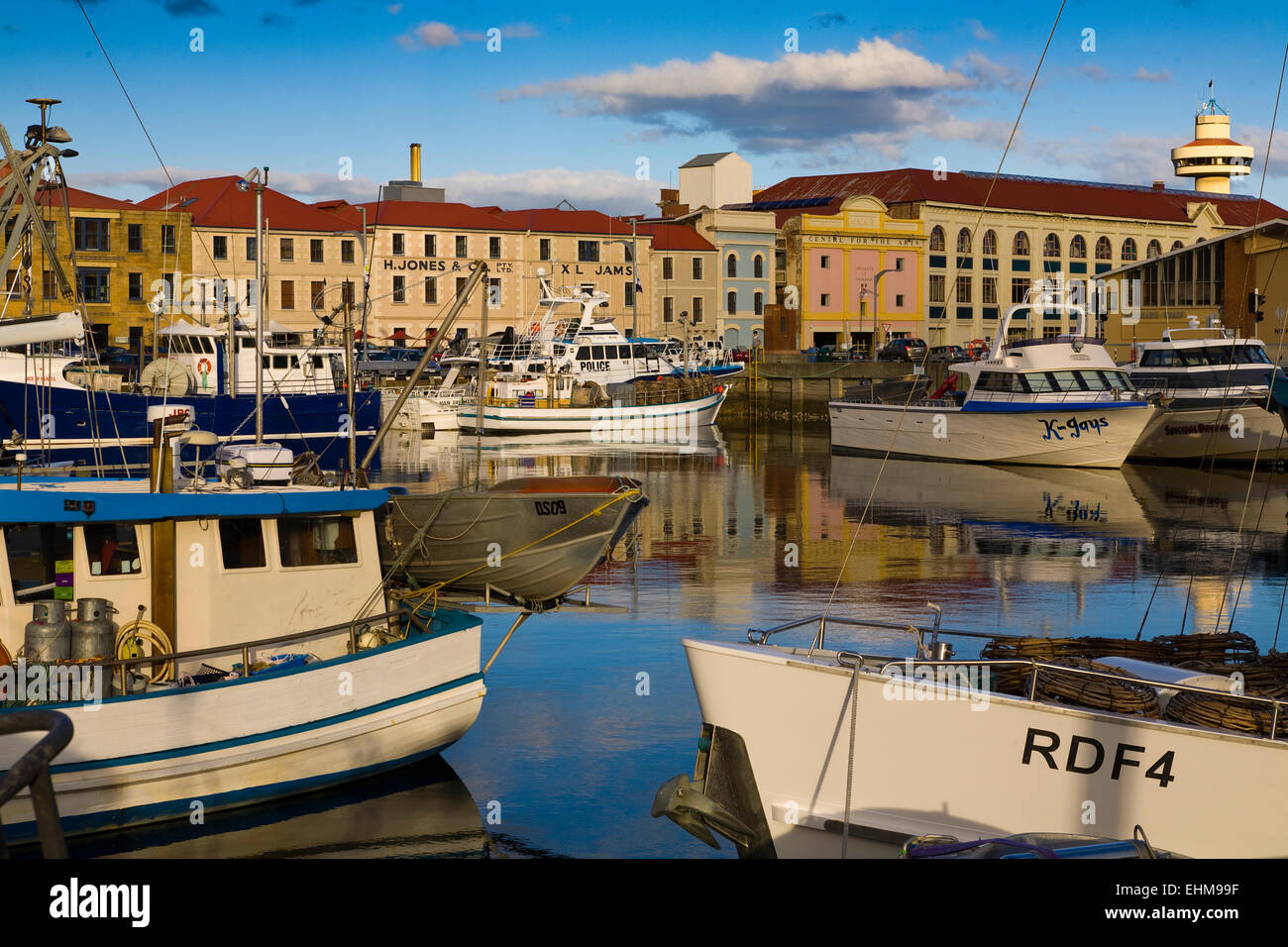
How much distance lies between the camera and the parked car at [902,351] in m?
67.3

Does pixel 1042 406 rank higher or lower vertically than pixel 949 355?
lower

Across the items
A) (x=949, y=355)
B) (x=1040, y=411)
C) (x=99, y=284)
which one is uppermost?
(x=99, y=284)

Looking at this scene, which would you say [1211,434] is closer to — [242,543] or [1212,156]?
[242,543]

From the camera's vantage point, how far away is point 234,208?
7081cm

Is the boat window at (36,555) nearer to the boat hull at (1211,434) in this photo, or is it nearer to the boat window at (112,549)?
the boat window at (112,549)

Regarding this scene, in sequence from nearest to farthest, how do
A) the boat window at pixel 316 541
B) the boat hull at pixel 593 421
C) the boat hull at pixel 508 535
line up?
the boat window at pixel 316 541 < the boat hull at pixel 508 535 < the boat hull at pixel 593 421

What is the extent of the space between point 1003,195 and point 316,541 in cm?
8004

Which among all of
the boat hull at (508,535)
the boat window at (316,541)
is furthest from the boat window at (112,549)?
the boat hull at (508,535)

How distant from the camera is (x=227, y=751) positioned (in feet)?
36.8

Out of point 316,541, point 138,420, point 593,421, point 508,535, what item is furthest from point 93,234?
point 316,541

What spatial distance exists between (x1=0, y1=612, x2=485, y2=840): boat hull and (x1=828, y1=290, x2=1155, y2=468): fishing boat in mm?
28797

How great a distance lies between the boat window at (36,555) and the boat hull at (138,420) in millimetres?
20156
